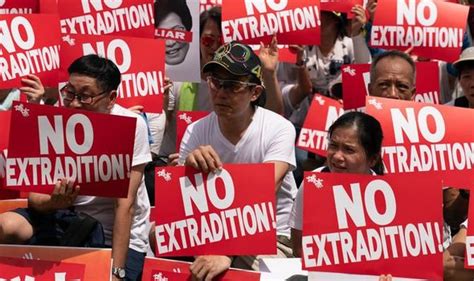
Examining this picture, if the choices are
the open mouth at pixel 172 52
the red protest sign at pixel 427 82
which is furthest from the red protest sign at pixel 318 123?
the open mouth at pixel 172 52

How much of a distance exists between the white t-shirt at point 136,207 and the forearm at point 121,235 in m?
0.14

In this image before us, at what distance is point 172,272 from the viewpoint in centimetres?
614

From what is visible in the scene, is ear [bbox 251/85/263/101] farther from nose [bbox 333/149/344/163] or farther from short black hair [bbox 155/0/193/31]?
short black hair [bbox 155/0/193/31]

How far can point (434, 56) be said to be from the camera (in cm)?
916

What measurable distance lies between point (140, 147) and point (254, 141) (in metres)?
0.63

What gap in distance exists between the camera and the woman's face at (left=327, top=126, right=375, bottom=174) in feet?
21.4

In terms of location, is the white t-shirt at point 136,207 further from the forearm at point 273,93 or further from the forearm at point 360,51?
the forearm at point 360,51

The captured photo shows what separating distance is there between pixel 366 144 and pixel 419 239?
2.62ft

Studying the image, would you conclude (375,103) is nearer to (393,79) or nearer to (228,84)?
(393,79)

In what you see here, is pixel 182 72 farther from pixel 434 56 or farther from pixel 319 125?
pixel 434 56

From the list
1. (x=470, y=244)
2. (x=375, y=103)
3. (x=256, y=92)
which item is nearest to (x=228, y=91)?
(x=256, y=92)

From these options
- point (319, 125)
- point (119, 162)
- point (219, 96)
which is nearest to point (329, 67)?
point (319, 125)

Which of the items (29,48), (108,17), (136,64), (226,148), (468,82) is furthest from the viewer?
(108,17)

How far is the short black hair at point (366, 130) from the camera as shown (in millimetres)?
6594
